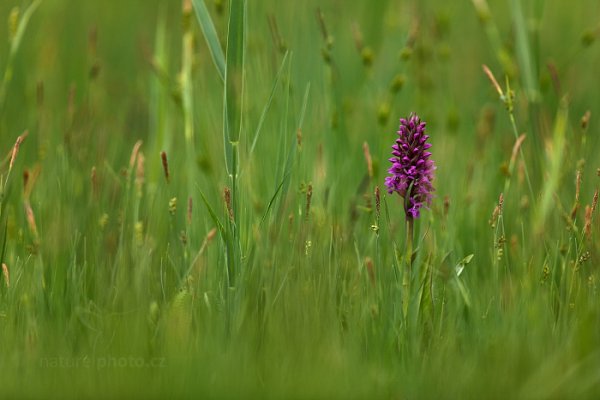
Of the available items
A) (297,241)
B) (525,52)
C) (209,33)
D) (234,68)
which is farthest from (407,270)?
(525,52)

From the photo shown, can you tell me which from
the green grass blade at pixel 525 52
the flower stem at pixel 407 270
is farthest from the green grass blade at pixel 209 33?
the green grass blade at pixel 525 52

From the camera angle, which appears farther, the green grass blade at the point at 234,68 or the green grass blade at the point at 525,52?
the green grass blade at the point at 525,52

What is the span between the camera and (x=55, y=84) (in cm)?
460

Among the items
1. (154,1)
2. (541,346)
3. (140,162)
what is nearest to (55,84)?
(154,1)

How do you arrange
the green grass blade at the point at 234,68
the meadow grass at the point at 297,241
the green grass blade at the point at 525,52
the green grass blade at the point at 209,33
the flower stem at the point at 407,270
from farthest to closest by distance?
1. the green grass blade at the point at 525,52
2. the green grass blade at the point at 209,33
3. the green grass blade at the point at 234,68
4. the flower stem at the point at 407,270
5. the meadow grass at the point at 297,241

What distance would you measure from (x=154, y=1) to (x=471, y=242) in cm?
312

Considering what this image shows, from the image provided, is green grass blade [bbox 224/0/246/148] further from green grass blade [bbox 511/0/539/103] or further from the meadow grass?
green grass blade [bbox 511/0/539/103]

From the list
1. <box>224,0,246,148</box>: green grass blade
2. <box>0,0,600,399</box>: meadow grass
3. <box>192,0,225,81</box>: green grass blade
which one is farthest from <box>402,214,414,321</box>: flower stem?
A: <box>192,0,225,81</box>: green grass blade

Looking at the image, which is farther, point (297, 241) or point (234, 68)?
point (297, 241)

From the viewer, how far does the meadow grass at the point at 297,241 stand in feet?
6.93

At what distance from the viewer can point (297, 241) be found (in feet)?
8.57

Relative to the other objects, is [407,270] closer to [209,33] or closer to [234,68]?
[234,68]

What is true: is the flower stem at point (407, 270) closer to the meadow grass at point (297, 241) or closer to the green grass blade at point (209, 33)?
the meadow grass at point (297, 241)

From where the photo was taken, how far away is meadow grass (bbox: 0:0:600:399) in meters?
2.11
